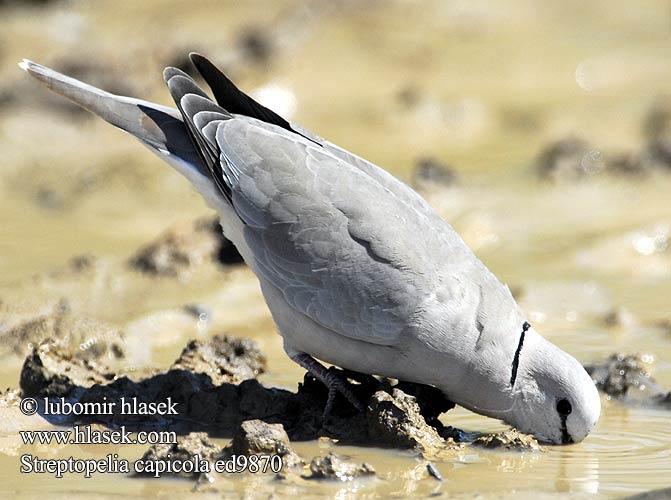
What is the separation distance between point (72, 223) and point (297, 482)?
543cm

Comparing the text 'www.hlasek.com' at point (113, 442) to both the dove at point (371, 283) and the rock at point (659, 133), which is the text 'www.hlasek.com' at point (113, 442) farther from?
the rock at point (659, 133)

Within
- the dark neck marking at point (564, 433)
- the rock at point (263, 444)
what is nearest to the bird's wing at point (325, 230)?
the rock at point (263, 444)

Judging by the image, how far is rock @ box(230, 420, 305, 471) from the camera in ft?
14.7

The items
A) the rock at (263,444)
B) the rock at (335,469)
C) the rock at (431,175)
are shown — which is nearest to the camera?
the rock at (335,469)

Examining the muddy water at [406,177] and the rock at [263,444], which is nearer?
the rock at [263,444]

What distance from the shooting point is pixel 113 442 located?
16.2ft

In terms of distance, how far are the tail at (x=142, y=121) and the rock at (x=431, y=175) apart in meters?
3.79

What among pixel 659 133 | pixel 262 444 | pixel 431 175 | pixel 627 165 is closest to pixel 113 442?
pixel 262 444

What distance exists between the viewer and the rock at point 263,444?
177 inches

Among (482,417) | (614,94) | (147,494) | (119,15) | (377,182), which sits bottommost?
(147,494)

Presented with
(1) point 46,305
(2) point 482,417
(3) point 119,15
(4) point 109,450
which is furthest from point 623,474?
(3) point 119,15

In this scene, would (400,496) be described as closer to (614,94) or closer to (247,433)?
(247,433)

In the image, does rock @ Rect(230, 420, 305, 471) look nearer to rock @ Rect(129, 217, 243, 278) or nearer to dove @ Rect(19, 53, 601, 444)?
dove @ Rect(19, 53, 601, 444)

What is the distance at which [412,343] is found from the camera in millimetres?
4906
